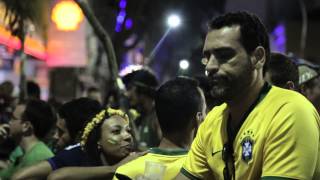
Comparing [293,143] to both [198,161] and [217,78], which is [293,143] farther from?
[198,161]

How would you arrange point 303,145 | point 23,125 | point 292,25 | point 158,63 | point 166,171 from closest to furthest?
point 303,145 → point 166,171 → point 23,125 → point 292,25 → point 158,63

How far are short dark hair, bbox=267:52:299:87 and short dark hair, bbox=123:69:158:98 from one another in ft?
12.3

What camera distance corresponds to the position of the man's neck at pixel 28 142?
5491mm

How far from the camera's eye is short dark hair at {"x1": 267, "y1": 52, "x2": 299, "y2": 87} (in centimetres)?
422

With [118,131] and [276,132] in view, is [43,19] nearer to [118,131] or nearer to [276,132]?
[118,131]

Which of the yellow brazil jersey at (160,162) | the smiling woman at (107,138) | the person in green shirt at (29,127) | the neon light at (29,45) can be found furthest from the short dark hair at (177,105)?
the neon light at (29,45)

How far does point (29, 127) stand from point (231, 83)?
10.7ft

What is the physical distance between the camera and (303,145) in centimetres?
250

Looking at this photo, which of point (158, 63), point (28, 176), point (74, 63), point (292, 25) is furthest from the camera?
point (158, 63)

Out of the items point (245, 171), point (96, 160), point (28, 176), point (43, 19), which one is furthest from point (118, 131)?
point (43, 19)

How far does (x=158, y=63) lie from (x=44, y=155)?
35.2m

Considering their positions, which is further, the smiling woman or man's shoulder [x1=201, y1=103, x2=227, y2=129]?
the smiling woman

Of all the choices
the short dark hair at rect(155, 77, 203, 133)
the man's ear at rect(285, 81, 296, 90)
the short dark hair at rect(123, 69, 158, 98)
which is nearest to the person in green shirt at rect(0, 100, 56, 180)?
the short dark hair at rect(155, 77, 203, 133)

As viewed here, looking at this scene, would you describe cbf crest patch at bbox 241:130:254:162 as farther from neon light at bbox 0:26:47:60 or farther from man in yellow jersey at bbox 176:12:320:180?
neon light at bbox 0:26:47:60
